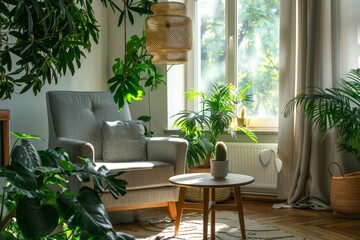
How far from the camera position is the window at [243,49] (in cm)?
466

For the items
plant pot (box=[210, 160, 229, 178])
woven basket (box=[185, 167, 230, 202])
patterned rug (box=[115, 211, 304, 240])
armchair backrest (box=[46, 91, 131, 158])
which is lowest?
patterned rug (box=[115, 211, 304, 240])

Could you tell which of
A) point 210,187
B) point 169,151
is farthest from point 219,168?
point 169,151

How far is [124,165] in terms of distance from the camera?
3.48 meters

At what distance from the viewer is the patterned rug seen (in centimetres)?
319

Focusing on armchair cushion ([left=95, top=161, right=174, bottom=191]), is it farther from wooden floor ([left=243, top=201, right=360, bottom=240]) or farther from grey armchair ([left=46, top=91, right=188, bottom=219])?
wooden floor ([left=243, top=201, right=360, bottom=240])

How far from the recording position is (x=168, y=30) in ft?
12.4

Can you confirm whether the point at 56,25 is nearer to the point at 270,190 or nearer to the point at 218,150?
the point at 218,150

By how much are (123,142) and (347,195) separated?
1760 mm

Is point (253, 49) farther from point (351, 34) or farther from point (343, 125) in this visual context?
point (343, 125)

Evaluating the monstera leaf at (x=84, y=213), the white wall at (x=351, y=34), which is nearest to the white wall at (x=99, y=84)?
the white wall at (x=351, y=34)

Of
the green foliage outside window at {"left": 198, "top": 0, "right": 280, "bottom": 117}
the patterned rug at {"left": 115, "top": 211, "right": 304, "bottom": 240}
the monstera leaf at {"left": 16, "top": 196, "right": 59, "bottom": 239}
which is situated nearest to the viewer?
the monstera leaf at {"left": 16, "top": 196, "right": 59, "bottom": 239}

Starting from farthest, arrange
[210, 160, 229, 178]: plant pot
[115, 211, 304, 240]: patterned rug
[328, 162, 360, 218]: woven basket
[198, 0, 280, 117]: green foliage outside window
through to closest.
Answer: [198, 0, 280, 117]: green foliage outside window < [328, 162, 360, 218]: woven basket < [115, 211, 304, 240]: patterned rug < [210, 160, 229, 178]: plant pot

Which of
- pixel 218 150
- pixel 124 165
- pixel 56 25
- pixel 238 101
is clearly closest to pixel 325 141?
pixel 238 101

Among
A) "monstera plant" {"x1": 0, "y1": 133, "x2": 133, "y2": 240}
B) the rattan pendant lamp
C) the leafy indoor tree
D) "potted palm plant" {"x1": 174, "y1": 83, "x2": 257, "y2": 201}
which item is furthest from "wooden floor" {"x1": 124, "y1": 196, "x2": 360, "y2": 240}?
"monstera plant" {"x1": 0, "y1": 133, "x2": 133, "y2": 240}
